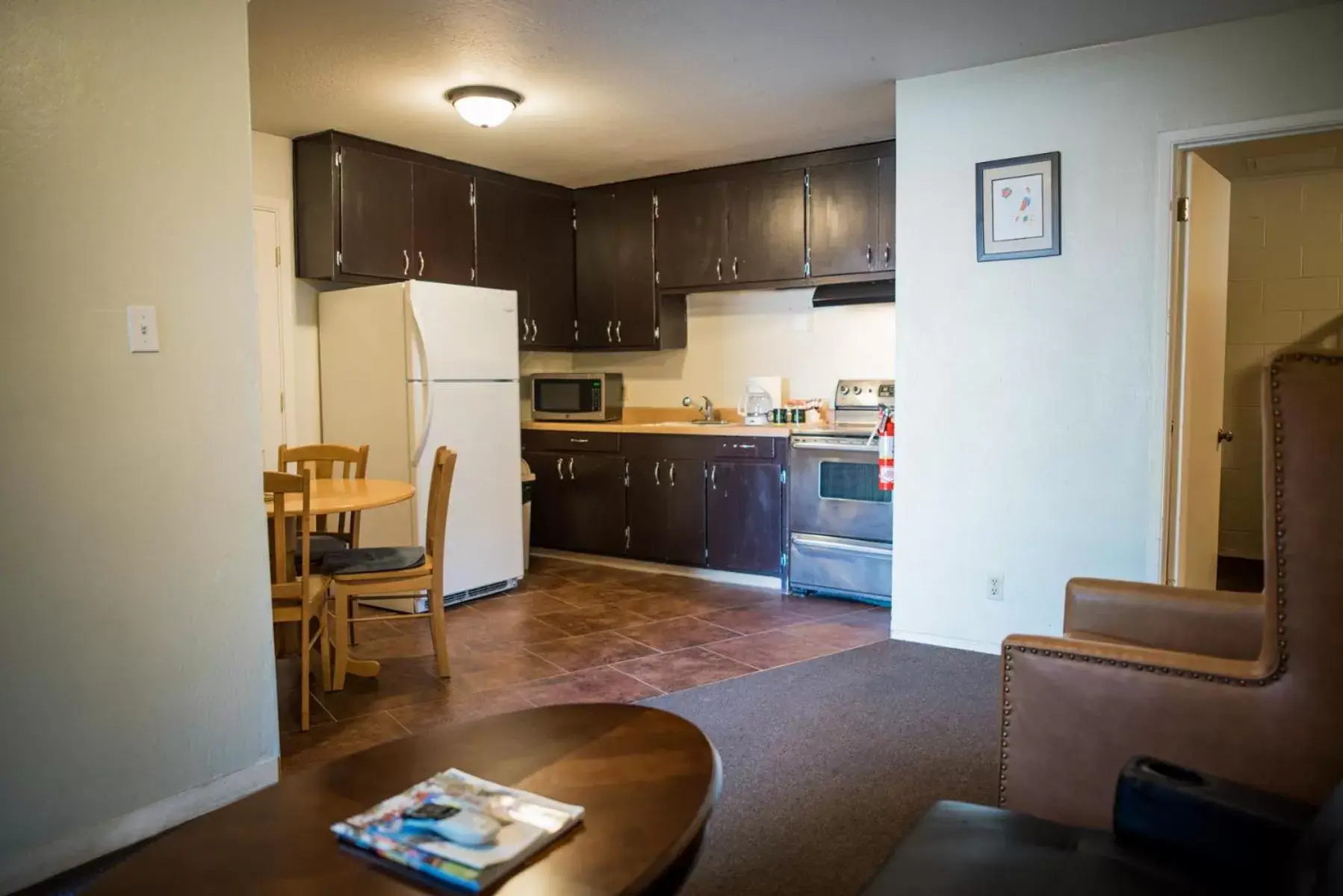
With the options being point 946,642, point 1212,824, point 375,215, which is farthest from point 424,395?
point 1212,824

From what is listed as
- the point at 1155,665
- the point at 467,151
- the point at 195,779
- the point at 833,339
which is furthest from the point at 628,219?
the point at 1155,665

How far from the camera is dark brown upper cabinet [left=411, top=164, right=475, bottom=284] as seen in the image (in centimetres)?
477

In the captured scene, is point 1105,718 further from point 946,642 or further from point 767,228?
point 767,228

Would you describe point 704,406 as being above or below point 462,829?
above

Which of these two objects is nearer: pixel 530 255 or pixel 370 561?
pixel 370 561

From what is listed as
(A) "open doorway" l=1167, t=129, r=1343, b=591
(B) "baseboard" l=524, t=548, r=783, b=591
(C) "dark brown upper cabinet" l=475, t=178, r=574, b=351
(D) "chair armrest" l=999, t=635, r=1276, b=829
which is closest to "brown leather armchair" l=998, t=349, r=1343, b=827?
(D) "chair armrest" l=999, t=635, r=1276, b=829

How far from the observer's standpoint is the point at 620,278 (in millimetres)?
5605

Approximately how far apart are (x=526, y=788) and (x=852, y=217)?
3.87 m

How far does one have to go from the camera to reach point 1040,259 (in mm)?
3453

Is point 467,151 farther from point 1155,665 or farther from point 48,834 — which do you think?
point 1155,665

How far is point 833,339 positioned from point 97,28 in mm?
3870

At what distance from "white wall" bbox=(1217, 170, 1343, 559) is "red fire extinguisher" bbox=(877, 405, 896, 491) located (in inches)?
103

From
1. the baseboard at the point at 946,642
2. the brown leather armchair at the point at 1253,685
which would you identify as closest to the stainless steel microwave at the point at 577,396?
the baseboard at the point at 946,642

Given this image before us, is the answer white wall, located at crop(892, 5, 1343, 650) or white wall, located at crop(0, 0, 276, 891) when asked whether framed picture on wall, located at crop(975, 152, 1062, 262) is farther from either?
white wall, located at crop(0, 0, 276, 891)
